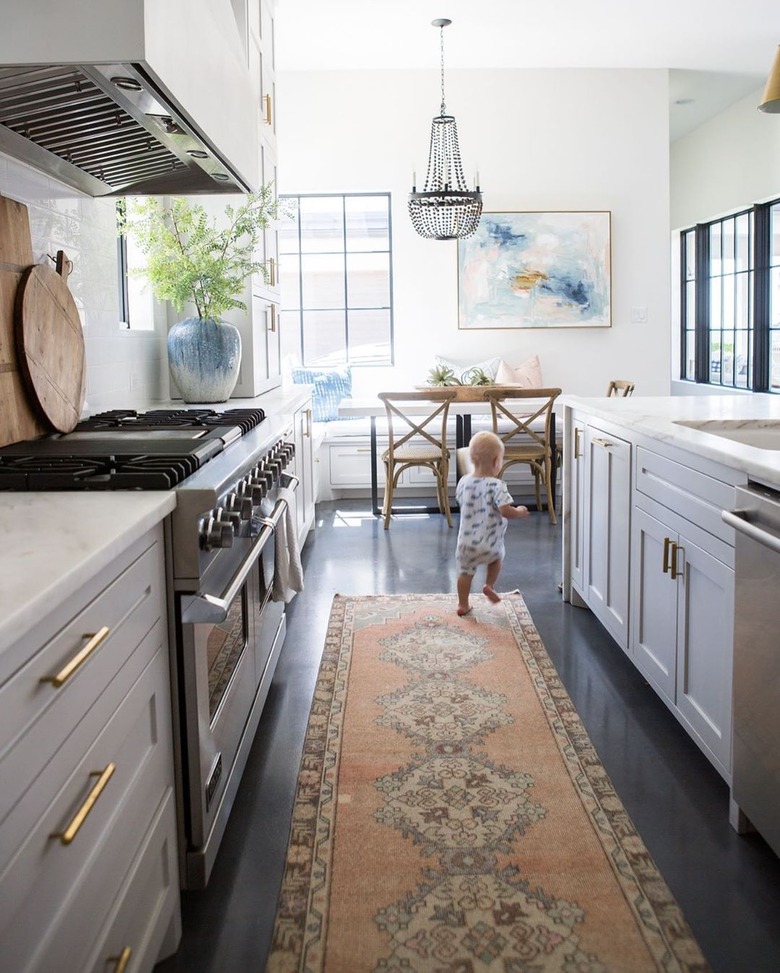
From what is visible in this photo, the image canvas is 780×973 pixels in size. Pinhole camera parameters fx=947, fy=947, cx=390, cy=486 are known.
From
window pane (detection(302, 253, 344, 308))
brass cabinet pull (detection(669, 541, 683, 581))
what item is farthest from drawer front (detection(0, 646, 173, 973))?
window pane (detection(302, 253, 344, 308))

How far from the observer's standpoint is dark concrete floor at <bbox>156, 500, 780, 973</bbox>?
5.69 ft

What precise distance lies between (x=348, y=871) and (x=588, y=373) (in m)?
5.98

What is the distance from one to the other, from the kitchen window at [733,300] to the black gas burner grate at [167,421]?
21.0ft

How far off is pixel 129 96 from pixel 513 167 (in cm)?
561

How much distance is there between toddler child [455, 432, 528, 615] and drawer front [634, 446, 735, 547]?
952 millimetres

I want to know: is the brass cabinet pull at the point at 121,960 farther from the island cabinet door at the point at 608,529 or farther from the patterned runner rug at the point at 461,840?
the island cabinet door at the point at 608,529

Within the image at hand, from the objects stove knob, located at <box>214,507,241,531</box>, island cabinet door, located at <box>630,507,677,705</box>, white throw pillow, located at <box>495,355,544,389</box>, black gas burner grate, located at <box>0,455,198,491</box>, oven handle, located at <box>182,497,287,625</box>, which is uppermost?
white throw pillow, located at <box>495,355,544,389</box>

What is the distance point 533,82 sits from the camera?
719 cm

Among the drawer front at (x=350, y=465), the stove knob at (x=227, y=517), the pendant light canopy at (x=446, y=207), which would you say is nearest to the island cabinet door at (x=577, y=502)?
the stove knob at (x=227, y=517)

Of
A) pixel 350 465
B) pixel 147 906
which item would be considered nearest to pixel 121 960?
pixel 147 906

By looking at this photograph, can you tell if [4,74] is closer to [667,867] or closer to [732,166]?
[667,867]

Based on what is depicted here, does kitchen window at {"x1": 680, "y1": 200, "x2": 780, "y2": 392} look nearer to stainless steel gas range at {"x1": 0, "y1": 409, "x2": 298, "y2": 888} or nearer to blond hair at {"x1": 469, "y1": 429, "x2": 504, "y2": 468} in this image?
blond hair at {"x1": 469, "y1": 429, "x2": 504, "y2": 468}

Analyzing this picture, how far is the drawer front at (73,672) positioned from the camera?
3.19 ft

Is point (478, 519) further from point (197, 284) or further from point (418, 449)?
point (418, 449)
